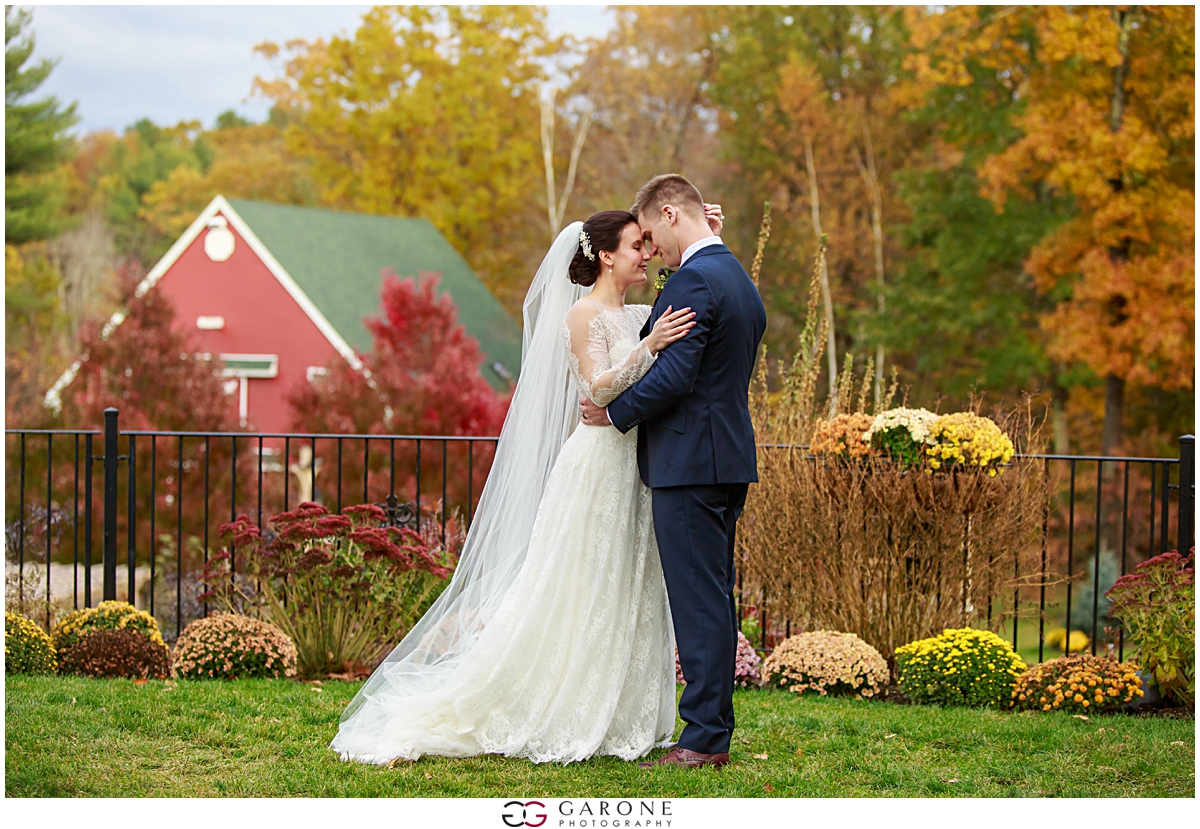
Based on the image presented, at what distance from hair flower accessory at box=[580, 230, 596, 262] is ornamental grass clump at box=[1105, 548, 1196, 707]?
119 inches

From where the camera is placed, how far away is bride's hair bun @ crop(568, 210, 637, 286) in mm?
3881

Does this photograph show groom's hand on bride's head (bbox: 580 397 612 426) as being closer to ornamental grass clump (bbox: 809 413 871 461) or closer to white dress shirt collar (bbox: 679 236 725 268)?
white dress shirt collar (bbox: 679 236 725 268)

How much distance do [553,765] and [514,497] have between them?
1.05 metres

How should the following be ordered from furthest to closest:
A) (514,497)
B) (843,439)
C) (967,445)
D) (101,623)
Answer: (843,439) < (967,445) < (101,623) < (514,497)

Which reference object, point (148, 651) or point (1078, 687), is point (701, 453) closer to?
point (1078, 687)

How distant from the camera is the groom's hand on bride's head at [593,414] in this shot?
3807mm

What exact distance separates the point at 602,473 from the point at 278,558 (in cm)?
227

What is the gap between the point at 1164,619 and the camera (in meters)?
4.86

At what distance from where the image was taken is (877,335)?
1889cm
